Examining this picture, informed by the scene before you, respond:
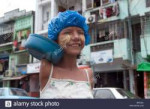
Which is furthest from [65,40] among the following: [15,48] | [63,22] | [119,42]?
[15,48]

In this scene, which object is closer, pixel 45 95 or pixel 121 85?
pixel 45 95

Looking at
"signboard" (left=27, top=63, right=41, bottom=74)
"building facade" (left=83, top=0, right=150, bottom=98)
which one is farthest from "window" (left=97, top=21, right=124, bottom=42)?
"signboard" (left=27, top=63, right=41, bottom=74)

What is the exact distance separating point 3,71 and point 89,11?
37.4ft

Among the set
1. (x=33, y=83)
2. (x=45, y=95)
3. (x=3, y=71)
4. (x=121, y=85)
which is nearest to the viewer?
(x=45, y=95)

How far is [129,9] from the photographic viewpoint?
16.2 meters

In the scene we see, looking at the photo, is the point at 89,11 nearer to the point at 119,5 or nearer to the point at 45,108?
the point at 119,5

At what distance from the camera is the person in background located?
8.41ft

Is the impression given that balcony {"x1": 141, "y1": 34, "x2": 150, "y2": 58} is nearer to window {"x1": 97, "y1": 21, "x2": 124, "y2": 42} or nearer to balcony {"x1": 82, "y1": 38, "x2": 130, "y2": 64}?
balcony {"x1": 82, "y1": 38, "x2": 130, "y2": 64}

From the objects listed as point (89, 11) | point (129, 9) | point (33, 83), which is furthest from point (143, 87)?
point (33, 83)

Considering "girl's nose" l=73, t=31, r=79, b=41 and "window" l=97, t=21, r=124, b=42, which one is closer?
"girl's nose" l=73, t=31, r=79, b=41

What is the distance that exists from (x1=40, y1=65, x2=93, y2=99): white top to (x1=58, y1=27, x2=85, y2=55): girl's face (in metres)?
0.28

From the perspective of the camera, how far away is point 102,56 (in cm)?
1652

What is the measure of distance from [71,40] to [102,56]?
14.0 m

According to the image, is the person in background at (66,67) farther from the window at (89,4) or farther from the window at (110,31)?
the window at (89,4)
